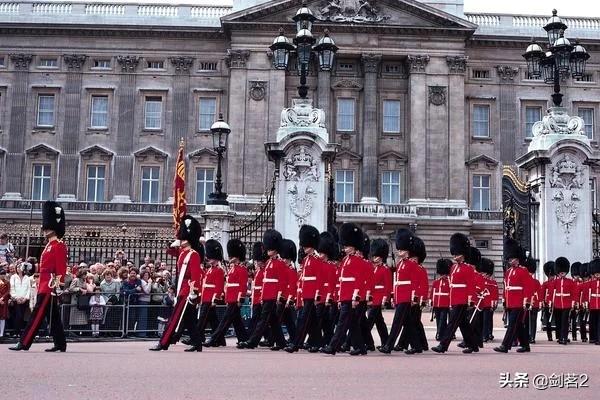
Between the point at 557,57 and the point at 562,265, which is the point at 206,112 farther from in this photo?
the point at 562,265

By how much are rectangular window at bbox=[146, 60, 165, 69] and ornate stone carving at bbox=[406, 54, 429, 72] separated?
12158 millimetres

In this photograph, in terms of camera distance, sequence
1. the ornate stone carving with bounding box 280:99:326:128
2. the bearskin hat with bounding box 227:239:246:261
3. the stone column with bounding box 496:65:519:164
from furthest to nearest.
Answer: the stone column with bounding box 496:65:519:164
the ornate stone carving with bounding box 280:99:326:128
the bearskin hat with bounding box 227:239:246:261

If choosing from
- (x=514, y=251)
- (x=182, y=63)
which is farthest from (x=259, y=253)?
(x=182, y=63)

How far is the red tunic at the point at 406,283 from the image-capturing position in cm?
1248

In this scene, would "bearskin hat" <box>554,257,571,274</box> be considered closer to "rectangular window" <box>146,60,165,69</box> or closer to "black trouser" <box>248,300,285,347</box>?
"black trouser" <box>248,300,285,347</box>

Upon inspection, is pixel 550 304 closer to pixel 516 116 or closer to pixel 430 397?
pixel 430 397

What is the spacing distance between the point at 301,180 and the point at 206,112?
2700 cm

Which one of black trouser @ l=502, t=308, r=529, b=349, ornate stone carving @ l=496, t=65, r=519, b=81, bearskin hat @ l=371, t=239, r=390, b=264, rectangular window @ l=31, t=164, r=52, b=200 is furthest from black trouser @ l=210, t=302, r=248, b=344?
ornate stone carving @ l=496, t=65, r=519, b=81

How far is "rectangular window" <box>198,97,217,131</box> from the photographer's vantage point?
42.4m

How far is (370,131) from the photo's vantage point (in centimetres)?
4156

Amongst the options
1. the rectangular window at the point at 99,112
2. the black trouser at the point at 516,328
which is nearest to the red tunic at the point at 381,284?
the black trouser at the point at 516,328

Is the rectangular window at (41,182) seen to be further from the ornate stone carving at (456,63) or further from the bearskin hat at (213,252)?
the bearskin hat at (213,252)

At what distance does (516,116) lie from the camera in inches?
1679

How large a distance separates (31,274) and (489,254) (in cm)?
2762
